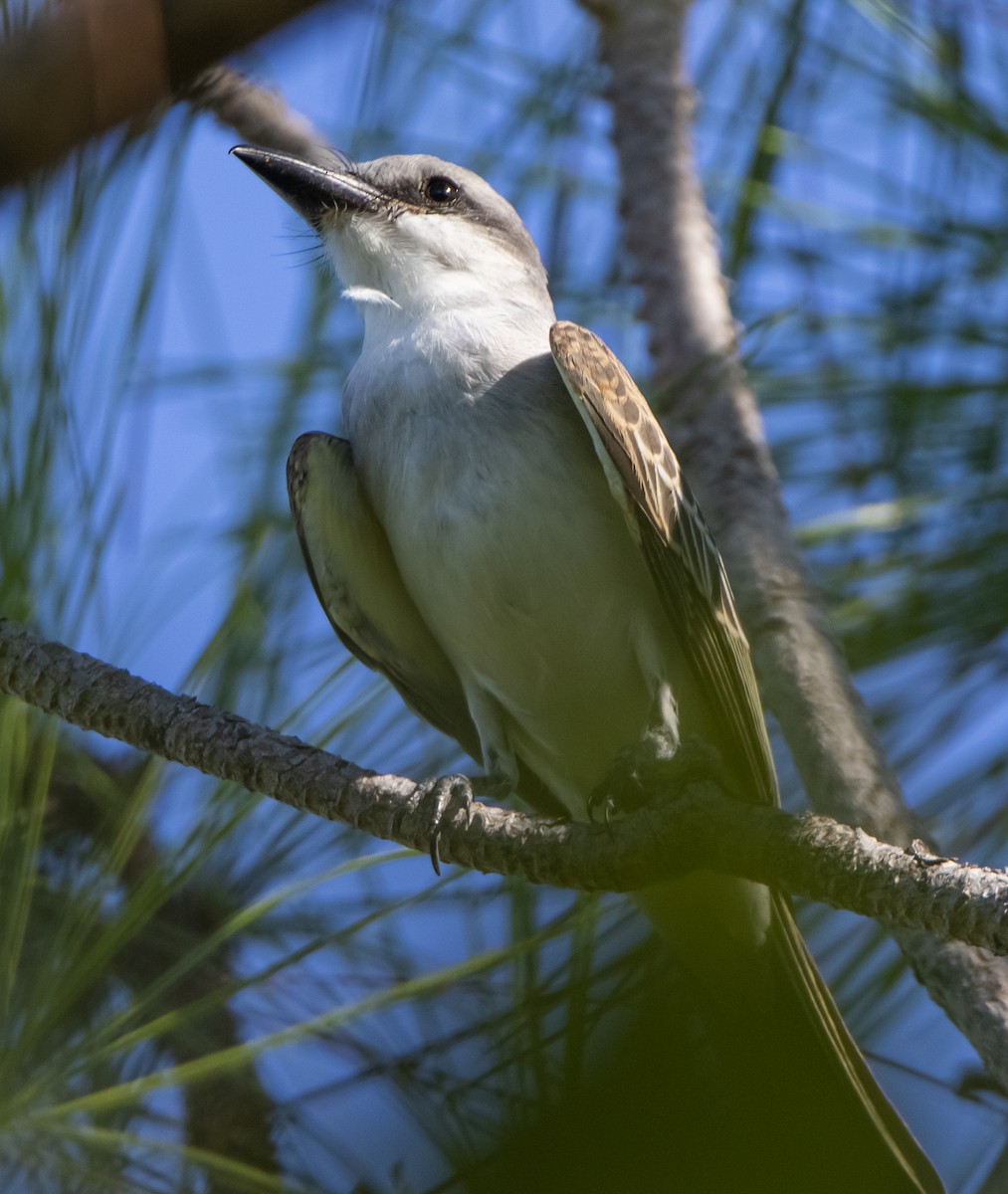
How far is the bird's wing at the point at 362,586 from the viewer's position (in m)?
3.96

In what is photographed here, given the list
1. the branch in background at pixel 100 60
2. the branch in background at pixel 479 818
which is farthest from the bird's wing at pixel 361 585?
the branch in background at pixel 100 60

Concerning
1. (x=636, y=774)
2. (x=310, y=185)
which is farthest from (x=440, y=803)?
(x=310, y=185)

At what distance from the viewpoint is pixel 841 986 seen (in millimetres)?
3391

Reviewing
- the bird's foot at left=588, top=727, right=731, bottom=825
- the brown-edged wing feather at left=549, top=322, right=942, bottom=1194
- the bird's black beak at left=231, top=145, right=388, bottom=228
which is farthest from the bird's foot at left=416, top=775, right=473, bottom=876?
the bird's black beak at left=231, top=145, right=388, bottom=228

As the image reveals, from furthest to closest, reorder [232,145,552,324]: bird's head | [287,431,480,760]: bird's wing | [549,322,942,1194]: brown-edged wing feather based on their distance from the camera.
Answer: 1. [232,145,552,324]: bird's head
2. [287,431,480,760]: bird's wing
3. [549,322,942,1194]: brown-edged wing feather

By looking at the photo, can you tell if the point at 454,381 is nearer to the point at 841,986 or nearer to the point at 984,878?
the point at 841,986

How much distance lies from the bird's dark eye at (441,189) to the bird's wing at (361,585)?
3.14 ft

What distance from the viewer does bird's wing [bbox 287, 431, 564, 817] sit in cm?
396

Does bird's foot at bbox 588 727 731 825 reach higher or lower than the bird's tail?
higher

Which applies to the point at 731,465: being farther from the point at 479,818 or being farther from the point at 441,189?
the point at 441,189

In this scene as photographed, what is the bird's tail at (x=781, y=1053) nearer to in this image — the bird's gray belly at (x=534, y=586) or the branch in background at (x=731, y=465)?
the branch in background at (x=731, y=465)

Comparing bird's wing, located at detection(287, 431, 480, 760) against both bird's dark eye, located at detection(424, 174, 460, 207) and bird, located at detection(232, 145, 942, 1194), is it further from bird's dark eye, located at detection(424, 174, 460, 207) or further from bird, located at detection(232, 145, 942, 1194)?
bird's dark eye, located at detection(424, 174, 460, 207)

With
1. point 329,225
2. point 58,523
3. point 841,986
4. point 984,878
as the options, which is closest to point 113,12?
point 984,878

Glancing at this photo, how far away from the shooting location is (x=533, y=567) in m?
3.71
